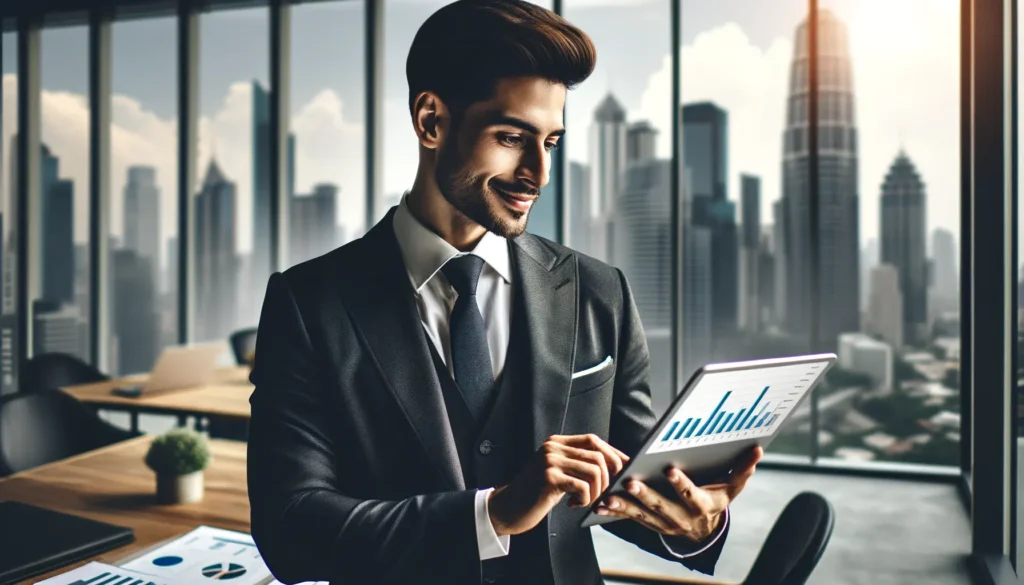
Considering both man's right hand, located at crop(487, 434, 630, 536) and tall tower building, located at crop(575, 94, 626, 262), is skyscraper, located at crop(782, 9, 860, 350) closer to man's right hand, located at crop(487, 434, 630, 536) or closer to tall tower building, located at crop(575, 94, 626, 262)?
tall tower building, located at crop(575, 94, 626, 262)

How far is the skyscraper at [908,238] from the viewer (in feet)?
14.7

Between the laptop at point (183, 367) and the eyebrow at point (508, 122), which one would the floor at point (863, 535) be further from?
the eyebrow at point (508, 122)

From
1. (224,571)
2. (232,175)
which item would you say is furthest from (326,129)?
(224,571)

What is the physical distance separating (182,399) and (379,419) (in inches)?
113

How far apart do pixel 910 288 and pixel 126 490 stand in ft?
14.6

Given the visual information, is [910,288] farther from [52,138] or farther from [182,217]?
[52,138]

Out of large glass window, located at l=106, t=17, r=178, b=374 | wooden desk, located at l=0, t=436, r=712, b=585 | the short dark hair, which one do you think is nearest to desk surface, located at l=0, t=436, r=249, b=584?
wooden desk, located at l=0, t=436, r=712, b=585

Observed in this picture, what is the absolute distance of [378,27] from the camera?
206 inches

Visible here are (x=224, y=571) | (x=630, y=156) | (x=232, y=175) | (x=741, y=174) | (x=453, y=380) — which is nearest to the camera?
(x=453, y=380)

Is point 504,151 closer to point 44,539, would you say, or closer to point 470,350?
point 470,350

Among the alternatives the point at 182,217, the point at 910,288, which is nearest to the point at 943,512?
the point at 910,288

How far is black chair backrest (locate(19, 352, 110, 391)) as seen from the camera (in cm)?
421

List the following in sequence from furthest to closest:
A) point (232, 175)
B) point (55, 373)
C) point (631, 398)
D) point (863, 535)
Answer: point (232, 175)
point (55, 373)
point (863, 535)
point (631, 398)

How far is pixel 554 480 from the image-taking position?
0.92 m
